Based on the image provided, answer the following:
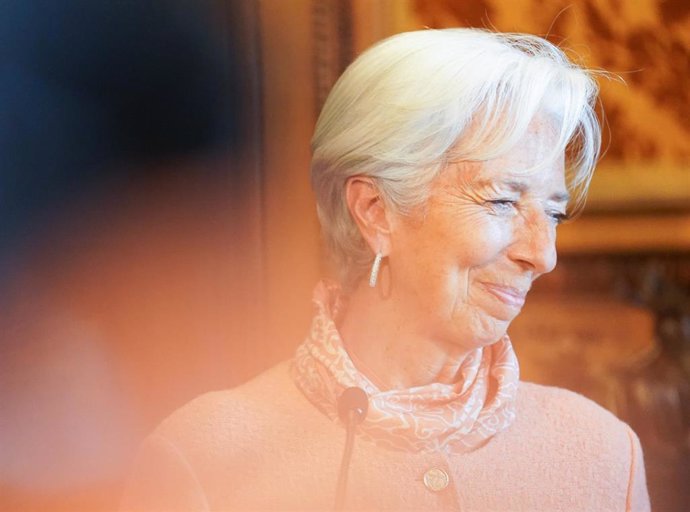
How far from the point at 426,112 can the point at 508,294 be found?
0.24 meters

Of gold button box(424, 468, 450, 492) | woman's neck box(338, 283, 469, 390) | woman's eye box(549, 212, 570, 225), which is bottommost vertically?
gold button box(424, 468, 450, 492)

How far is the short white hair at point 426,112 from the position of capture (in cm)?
104

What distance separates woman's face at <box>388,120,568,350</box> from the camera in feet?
3.45

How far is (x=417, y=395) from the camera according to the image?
1067mm

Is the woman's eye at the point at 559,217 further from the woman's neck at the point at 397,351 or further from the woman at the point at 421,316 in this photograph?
the woman's neck at the point at 397,351

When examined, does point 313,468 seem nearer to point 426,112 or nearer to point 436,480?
point 436,480

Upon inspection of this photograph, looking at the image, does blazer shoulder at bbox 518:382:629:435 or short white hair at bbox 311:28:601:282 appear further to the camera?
blazer shoulder at bbox 518:382:629:435

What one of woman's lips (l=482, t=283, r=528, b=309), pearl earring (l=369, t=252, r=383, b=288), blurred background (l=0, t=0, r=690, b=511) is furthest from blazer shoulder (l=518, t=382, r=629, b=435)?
pearl earring (l=369, t=252, r=383, b=288)

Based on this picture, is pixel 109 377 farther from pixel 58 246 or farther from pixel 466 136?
pixel 466 136

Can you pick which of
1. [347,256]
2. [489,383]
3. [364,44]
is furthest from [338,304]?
[364,44]

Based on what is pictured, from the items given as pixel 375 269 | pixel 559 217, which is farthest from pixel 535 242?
pixel 375 269

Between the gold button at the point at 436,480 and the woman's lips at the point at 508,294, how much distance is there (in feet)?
0.72

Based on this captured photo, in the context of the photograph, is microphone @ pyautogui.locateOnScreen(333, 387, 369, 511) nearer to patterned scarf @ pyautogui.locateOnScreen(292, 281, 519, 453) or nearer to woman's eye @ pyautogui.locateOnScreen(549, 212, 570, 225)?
patterned scarf @ pyautogui.locateOnScreen(292, 281, 519, 453)

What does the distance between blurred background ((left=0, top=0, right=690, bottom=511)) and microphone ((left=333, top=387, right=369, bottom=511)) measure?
11 cm
